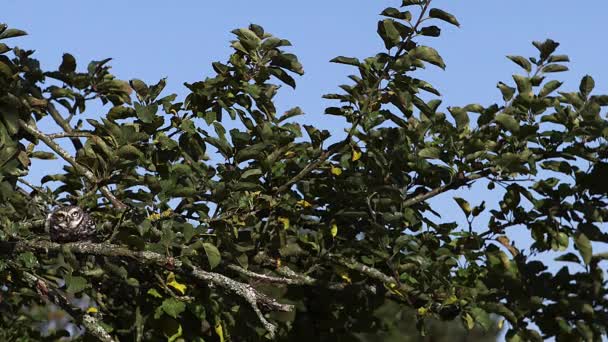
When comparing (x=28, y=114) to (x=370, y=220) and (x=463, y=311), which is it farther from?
(x=463, y=311)

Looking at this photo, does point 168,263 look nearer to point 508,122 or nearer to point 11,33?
point 11,33

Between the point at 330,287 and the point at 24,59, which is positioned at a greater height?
the point at 24,59

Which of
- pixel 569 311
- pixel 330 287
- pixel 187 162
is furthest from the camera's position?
pixel 187 162

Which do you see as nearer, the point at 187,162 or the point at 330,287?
the point at 330,287

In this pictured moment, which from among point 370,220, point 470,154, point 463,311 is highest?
point 470,154

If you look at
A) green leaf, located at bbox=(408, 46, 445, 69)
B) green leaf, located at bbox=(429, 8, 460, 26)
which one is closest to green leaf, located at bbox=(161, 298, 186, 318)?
green leaf, located at bbox=(408, 46, 445, 69)

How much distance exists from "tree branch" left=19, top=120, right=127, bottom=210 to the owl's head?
0.55ft

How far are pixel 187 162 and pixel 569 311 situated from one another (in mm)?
1815

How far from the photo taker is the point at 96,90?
17.3 ft

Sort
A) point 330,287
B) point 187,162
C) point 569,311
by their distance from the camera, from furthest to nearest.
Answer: point 187,162 < point 330,287 < point 569,311

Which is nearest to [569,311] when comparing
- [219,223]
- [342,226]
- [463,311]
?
[463,311]

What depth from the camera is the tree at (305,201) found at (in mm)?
4523

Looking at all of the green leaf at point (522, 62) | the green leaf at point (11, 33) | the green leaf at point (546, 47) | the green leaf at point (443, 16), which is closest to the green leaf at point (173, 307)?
the green leaf at point (11, 33)

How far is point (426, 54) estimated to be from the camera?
4547 mm
